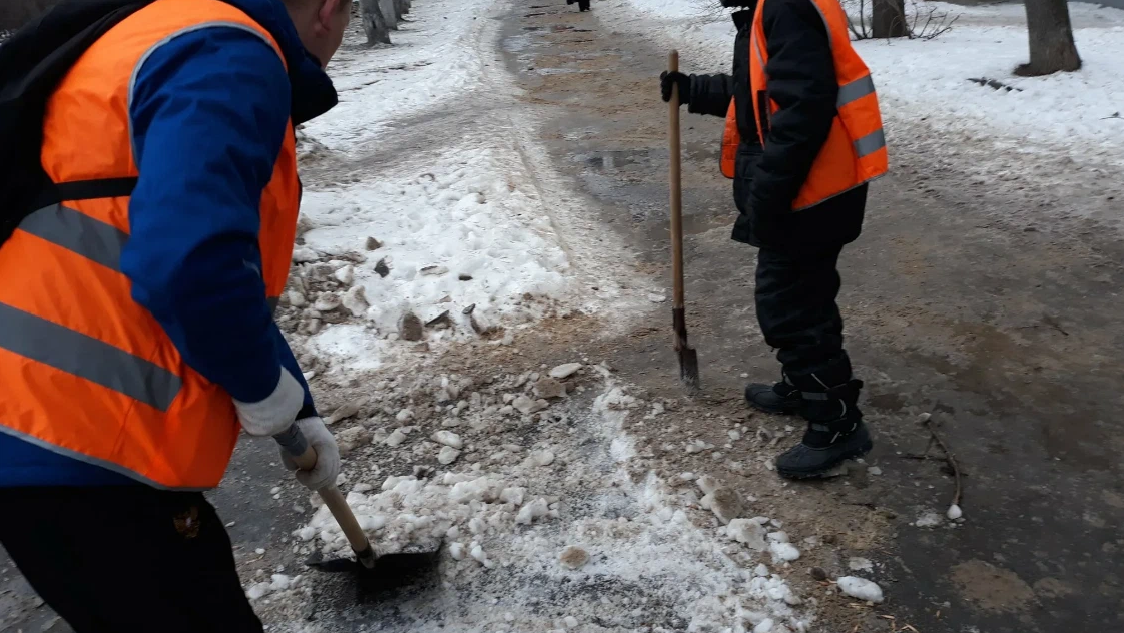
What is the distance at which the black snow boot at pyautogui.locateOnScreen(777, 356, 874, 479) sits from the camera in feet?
10.9

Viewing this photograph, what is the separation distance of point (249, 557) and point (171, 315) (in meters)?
2.12

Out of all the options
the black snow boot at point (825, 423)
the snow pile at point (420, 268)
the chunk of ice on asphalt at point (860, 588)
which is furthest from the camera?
the snow pile at point (420, 268)

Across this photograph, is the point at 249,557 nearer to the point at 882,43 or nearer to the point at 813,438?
the point at 813,438

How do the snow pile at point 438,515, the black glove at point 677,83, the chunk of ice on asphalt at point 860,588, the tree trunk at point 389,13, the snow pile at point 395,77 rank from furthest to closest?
the tree trunk at point 389,13 → the snow pile at point 395,77 → the black glove at point 677,83 → the snow pile at point 438,515 → the chunk of ice on asphalt at point 860,588

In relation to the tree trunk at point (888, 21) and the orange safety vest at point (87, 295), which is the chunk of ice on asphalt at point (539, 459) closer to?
the orange safety vest at point (87, 295)

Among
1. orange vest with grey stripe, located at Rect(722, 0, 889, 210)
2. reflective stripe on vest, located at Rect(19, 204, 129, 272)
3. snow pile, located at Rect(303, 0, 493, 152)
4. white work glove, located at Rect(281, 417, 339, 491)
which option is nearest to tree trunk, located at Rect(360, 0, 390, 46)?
snow pile, located at Rect(303, 0, 493, 152)

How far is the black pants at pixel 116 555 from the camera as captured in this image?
152cm

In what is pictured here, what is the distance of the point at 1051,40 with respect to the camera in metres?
8.52

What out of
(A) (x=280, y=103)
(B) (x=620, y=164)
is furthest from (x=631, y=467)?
(B) (x=620, y=164)

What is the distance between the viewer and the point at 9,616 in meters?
2.94

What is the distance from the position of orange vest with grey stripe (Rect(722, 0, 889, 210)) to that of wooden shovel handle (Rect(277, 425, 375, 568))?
1.97m

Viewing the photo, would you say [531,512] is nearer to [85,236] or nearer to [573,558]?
[573,558]

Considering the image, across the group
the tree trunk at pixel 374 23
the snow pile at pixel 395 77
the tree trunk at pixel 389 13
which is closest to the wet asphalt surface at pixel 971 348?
the snow pile at pixel 395 77

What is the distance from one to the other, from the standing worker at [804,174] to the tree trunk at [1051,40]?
6789mm
